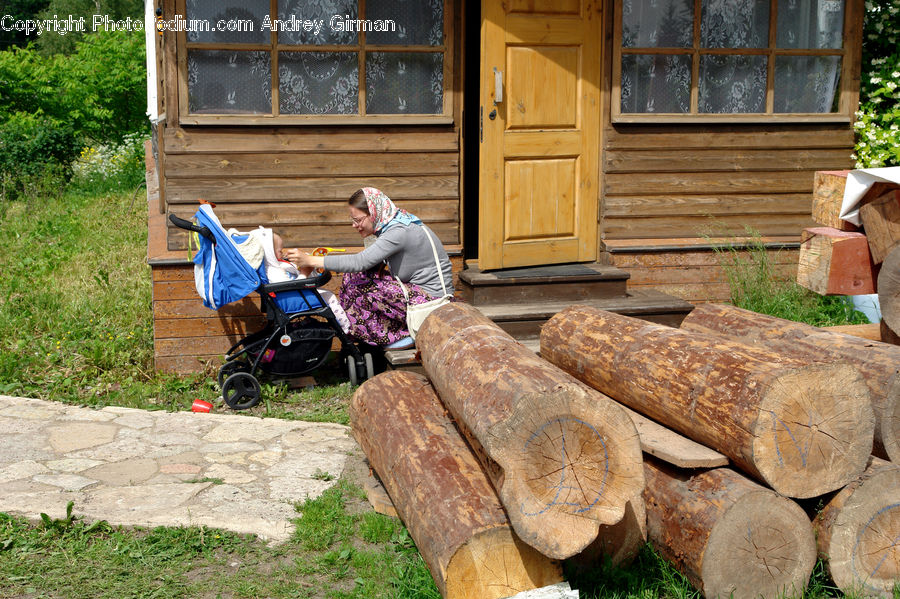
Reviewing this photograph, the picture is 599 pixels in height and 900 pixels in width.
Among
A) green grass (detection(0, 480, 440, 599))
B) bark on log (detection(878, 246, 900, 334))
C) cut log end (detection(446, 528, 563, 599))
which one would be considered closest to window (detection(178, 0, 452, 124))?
green grass (detection(0, 480, 440, 599))

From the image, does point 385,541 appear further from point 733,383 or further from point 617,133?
point 617,133

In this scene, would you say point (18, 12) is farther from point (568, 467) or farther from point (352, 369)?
point (568, 467)

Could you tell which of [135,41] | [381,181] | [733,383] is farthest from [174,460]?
[135,41]

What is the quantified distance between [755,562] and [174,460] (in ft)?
10.4

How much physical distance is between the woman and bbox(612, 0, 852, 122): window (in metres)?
2.18

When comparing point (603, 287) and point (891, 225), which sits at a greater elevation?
point (891, 225)

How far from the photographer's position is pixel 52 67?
67.2ft

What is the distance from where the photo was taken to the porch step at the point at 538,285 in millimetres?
6773

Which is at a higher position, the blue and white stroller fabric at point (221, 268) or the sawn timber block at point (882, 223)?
the sawn timber block at point (882, 223)

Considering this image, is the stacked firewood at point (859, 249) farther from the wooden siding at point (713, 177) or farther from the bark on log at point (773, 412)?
the wooden siding at point (713, 177)

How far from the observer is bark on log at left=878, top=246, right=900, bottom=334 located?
13.7 feet

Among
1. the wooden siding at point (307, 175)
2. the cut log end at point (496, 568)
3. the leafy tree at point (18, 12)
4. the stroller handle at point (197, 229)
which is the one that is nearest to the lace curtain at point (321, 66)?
the wooden siding at point (307, 175)

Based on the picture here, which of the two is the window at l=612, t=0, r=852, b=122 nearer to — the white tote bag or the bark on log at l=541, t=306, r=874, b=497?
the white tote bag

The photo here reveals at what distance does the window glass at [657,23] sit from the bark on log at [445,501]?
3.81 meters
